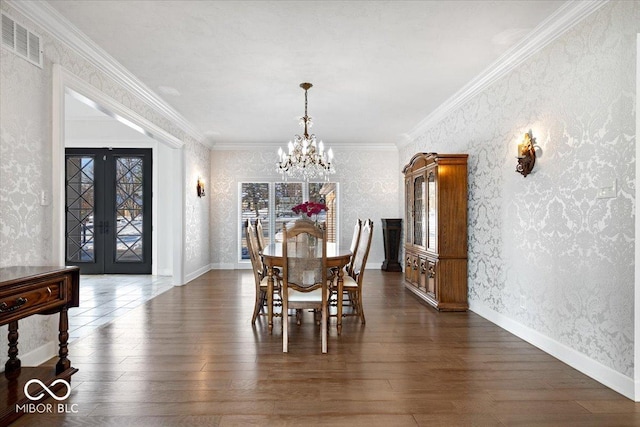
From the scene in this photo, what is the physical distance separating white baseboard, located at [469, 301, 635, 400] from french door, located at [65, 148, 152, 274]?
20.4ft

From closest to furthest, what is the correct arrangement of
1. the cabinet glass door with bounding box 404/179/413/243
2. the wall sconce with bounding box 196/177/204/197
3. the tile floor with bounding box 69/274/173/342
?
the tile floor with bounding box 69/274/173/342 < the cabinet glass door with bounding box 404/179/413/243 < the wall sconce with bounding box 196/177/204/197

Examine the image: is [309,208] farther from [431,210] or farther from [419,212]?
[419,212]

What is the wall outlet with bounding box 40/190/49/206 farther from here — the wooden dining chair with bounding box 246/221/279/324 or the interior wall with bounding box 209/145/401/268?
the interior wall with bounding box 209/145/401/268

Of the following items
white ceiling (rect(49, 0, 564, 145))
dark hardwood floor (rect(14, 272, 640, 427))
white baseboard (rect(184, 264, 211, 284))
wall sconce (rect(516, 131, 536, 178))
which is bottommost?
dark hardwood floor (rect(14, 272, 640, 427))

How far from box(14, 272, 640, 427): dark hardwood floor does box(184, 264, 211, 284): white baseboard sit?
7.83 ft

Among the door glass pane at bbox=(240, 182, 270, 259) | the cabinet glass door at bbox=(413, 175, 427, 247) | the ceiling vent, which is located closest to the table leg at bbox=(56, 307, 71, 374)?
the ceiling vent

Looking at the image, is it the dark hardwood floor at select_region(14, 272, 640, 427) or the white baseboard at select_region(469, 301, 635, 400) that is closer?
the dark hardwood floor at select_region(14, 272, 640, 427)

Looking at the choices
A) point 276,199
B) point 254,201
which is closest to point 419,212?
point 276,199

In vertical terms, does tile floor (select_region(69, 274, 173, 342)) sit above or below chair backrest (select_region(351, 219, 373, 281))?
below

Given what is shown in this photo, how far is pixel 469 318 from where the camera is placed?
4.17 metres

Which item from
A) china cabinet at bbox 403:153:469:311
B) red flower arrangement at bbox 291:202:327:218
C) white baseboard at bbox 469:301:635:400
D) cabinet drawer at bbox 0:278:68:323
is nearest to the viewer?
cabinet drawer at bbox 0:278:68:323

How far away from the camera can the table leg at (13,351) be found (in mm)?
2439

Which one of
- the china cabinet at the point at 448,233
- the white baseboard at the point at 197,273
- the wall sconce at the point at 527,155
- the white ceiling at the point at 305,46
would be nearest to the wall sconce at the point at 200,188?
the white baseboard at the point at 197,273

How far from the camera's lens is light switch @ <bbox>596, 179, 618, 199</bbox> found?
2439 millimetres
